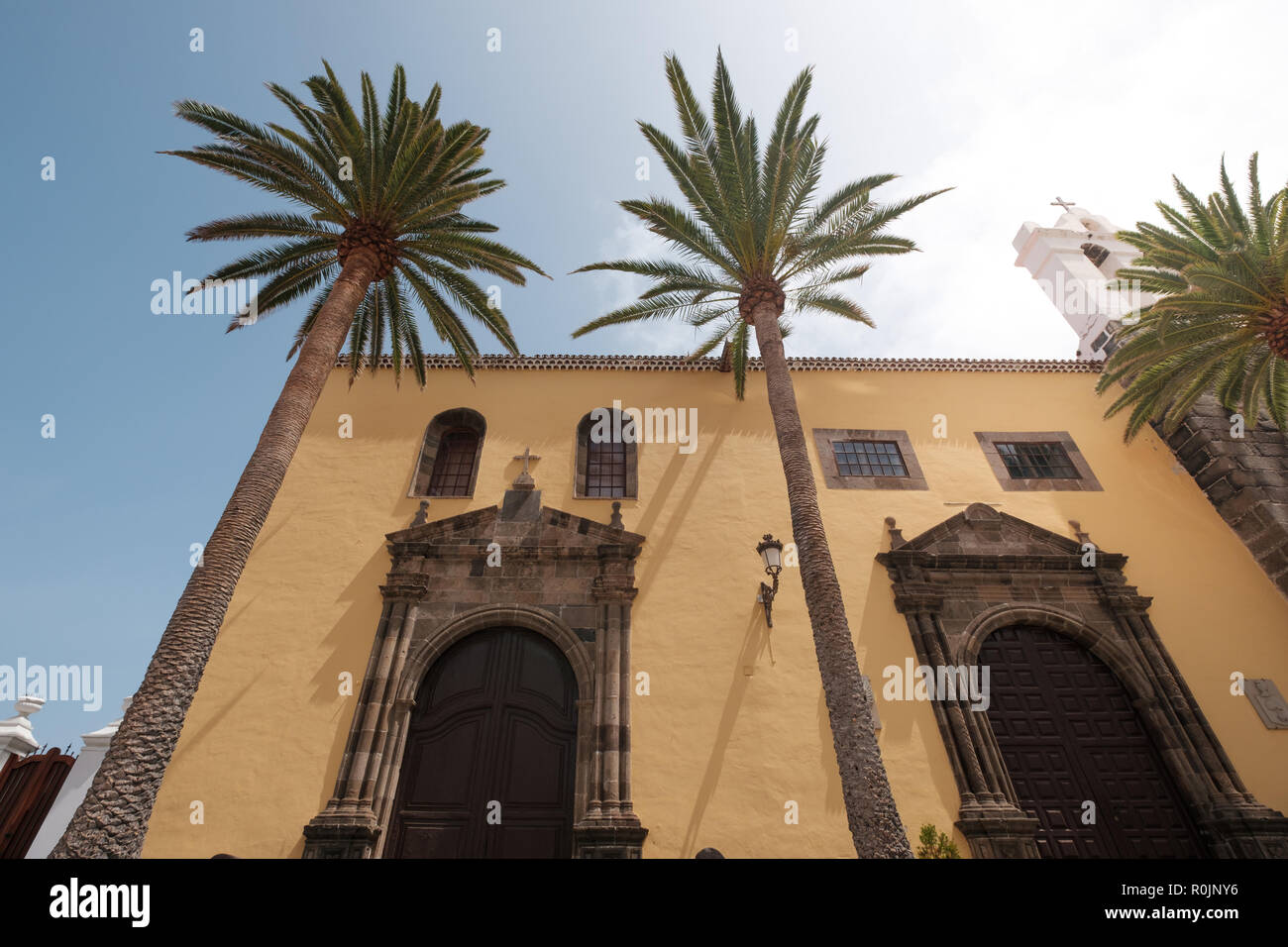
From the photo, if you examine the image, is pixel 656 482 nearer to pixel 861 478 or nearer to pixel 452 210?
pixel 861 478

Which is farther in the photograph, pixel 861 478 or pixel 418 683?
pixel 861 478

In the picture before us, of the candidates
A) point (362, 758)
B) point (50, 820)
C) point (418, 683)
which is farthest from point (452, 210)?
point (50, 820)

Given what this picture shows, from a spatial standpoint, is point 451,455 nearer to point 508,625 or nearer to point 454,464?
point 454,464

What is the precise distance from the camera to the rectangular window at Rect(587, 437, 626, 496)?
1081 cm

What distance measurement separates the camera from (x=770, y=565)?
8.23 metres

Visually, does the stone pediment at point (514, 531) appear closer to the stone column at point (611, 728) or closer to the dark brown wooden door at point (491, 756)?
the stone column at point (611, 728)

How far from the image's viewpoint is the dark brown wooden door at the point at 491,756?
7410 millimetres

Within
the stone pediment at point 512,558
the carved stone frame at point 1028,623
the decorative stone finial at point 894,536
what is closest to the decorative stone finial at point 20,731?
the stone pediment at point 512,558

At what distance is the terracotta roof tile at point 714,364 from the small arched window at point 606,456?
130 cm

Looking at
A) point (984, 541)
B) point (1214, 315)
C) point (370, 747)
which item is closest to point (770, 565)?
point (984, 541)

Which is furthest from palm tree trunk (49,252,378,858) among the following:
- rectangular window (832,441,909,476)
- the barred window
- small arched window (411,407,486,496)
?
rectangular window (832,441,909,476)

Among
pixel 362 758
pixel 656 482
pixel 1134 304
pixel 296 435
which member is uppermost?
pixel 1134 304
